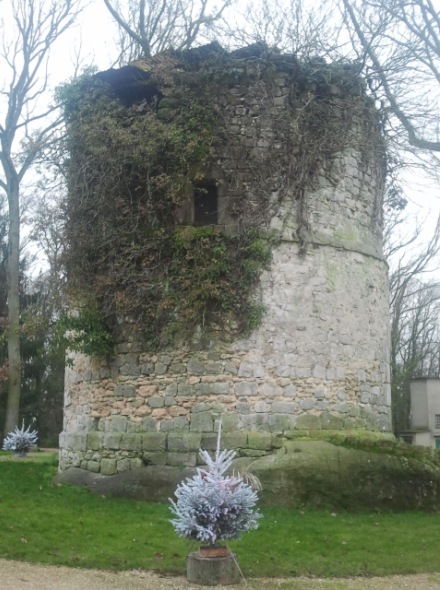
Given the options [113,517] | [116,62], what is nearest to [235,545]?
[113,517]

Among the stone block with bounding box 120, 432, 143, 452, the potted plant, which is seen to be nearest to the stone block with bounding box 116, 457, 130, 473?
the stone block with bounding box 120, 432, 143, 452

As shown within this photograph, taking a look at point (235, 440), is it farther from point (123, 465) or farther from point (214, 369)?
point (123, 465)

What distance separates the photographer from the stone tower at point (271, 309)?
37.0 feet

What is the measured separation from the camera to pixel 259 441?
1097 centimetres

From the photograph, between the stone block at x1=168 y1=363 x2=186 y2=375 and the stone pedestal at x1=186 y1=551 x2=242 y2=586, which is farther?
the stone block at x1=168 y1=363 x2=186 y2=375

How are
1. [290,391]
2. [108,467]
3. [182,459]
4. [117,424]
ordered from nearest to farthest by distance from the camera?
[182,459] < [290,391] < [108,467] < [117,424]

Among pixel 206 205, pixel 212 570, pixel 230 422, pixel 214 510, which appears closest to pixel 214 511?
pixel 214 510

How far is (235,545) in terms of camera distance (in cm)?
809

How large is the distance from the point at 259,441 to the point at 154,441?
1.63 meters

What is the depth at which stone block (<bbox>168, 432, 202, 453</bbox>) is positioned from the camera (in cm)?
1105

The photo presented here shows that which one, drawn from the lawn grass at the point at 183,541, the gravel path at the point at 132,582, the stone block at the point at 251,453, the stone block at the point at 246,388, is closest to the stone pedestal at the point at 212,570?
the gravel path at the point at 132,582

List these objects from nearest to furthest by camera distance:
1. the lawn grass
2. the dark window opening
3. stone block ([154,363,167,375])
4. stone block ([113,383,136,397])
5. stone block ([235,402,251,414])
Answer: the lawn grass
stone block ([235,402,251,414])
stone block ([154,363,167,375])
stone block ([113,383,136,397])
the dark window opening

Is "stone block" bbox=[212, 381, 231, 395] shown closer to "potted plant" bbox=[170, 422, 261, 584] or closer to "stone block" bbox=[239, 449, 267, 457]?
"stone block" bbox=[239, 449, 267, 457]

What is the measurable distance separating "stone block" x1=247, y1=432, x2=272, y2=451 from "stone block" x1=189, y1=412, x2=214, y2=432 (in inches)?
23.7
